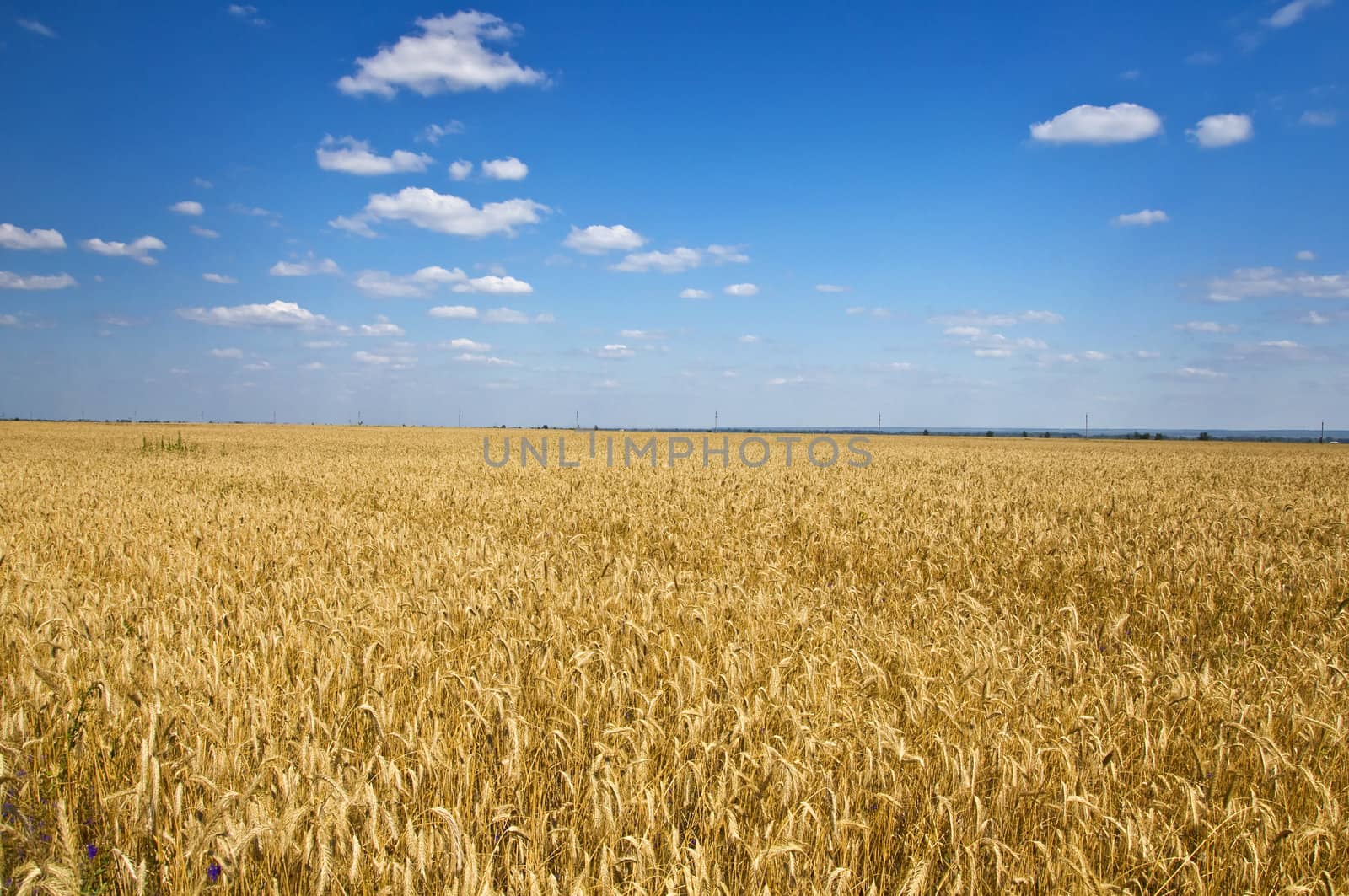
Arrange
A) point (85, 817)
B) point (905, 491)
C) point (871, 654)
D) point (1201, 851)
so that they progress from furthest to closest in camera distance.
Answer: point (905, 491)
point (871, 654)
point (85, 817)
point (1201, 851)

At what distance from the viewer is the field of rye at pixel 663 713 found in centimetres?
203

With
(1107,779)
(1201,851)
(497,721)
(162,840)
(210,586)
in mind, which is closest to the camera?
(162,840)

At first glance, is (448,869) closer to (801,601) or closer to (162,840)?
(162,840)

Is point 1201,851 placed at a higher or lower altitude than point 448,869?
lower

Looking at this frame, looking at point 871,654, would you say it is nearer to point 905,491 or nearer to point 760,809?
point 760,809

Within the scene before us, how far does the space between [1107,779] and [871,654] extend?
152cm

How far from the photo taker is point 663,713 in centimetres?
325

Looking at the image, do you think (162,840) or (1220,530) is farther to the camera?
(1220,530)

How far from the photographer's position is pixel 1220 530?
8625 millimetres

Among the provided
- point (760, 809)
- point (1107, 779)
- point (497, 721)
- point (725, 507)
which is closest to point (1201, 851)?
point (1107, 779)

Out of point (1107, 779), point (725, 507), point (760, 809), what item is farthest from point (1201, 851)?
point (725, 507)

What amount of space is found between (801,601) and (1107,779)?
2.69 m

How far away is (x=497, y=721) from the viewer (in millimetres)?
2941

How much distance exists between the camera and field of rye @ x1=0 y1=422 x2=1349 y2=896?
2033 mm
